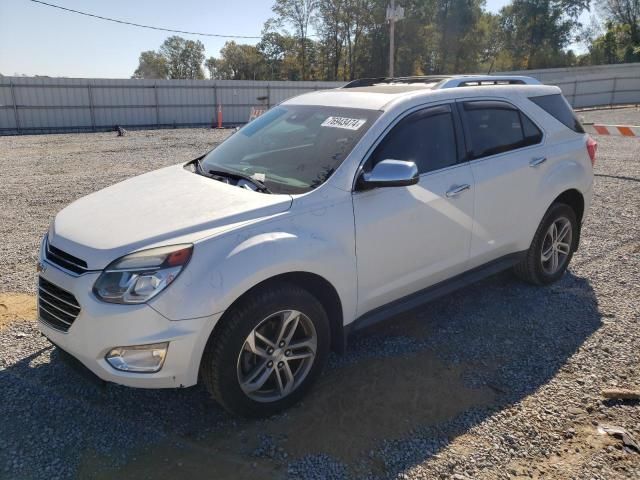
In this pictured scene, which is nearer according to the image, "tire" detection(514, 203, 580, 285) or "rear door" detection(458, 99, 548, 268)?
"rear door" detection(458, 99, 548, 268)

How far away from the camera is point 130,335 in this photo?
8.39 feet

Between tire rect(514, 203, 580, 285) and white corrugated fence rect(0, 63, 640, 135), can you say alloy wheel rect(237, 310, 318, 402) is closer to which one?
tire rect(514, 203, 580, 285)

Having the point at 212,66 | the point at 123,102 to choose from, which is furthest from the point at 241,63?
the point at 123,102

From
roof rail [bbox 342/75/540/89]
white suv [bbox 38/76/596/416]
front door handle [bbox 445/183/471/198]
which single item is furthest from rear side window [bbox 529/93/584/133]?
front door handle [bbox 445/183/471/198]

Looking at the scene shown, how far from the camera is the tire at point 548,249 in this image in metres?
4.69

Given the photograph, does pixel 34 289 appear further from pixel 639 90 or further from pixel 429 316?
pixel 639 90

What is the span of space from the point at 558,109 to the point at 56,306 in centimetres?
452

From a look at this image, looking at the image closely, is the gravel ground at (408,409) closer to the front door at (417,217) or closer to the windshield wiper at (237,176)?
the front door at (417,217)

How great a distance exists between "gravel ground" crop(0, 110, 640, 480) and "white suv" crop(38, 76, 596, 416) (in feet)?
1.10

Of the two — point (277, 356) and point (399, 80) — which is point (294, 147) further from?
point (399, 80)

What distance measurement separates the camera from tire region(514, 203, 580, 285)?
4688 millimetres

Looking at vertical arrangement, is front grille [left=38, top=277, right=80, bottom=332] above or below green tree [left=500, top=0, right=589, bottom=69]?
below

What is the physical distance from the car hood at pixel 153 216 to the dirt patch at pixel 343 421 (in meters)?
1.14

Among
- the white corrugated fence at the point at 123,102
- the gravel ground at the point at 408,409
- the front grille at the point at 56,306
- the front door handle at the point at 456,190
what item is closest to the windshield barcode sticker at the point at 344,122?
the front door handle at the point at 456,190
